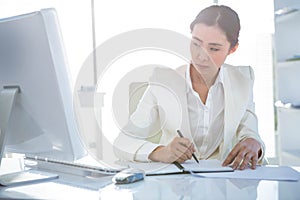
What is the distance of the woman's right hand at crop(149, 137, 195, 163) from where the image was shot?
1.15 meters

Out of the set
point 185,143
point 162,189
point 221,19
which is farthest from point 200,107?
point 162,189

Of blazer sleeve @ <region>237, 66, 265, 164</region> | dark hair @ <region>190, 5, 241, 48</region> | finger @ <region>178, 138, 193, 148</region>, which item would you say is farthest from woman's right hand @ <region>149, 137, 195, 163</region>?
dark hair @ <region>190, 5, 241, 48</region>

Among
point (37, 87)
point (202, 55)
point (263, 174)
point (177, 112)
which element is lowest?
point (263, 174)

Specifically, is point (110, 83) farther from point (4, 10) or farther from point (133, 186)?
point (4, 10)

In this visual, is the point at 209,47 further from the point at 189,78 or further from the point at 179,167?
the point at 179,167

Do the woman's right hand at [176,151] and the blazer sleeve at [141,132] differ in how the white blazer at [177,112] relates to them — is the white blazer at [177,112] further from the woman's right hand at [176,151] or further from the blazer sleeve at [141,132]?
the woman's right hand at [176,151]

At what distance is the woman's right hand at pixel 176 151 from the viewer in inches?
45.3

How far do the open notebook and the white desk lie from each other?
0.06m

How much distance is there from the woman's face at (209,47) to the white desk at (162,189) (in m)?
0.70

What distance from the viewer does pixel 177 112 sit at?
143cm

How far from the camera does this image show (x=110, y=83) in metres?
1.43

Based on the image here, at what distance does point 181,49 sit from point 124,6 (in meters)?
2.14

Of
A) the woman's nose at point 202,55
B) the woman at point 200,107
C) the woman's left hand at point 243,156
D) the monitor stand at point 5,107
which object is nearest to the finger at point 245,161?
Answer: the woman's left hand at point 243,156

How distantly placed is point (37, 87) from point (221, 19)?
1.01m
